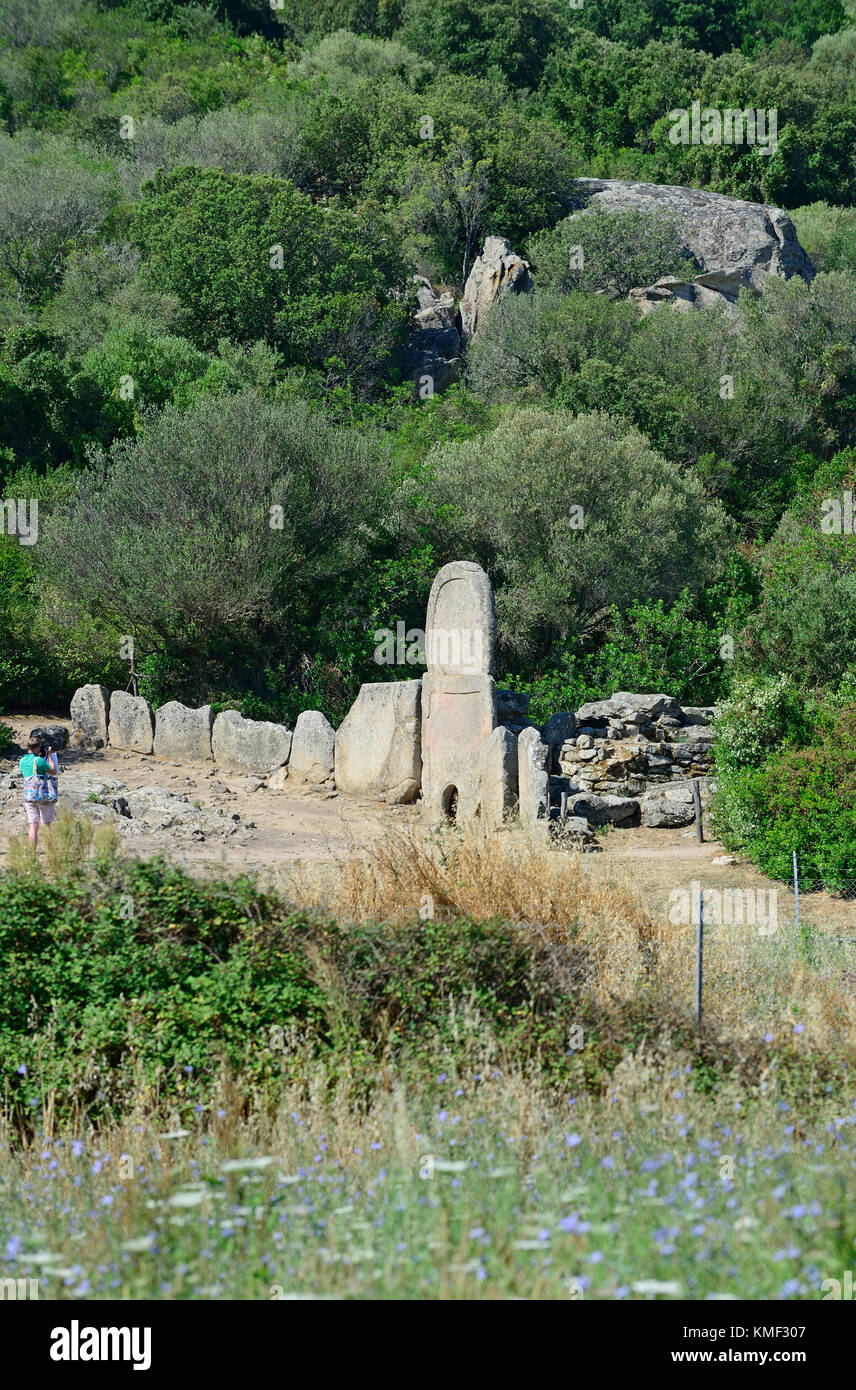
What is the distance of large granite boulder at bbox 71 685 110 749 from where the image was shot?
20828 millimetres

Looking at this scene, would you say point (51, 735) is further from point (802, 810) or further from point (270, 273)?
point (270, 273)

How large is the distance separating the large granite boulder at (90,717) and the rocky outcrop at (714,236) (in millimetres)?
25227

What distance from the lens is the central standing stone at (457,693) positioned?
16.3 meters

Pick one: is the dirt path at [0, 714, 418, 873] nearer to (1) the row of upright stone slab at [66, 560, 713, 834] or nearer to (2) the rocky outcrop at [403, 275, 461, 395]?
(1) the row of upright stone slab at [66, 560, 713, 834]

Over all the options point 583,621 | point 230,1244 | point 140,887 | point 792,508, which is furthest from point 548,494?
point 230,1244

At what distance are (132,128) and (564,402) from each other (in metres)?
27.3

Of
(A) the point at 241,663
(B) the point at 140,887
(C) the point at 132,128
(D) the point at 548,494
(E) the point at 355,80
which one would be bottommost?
(B) the point at 140,887

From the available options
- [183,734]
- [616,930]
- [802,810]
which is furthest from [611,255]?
[616,930]

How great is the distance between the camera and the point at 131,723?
2048 centimetres

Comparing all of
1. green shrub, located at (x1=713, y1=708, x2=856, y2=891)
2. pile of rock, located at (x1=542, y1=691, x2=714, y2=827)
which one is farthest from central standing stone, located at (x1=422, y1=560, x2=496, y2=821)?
green shrub, located at (x1=713, y1=708, x2=856, y2=891)

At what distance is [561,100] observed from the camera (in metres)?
52.3

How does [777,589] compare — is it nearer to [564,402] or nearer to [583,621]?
[583,621]

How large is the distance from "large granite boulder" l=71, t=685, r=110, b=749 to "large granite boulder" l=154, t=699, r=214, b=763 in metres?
1.30

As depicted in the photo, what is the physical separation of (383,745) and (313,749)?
1.31m
